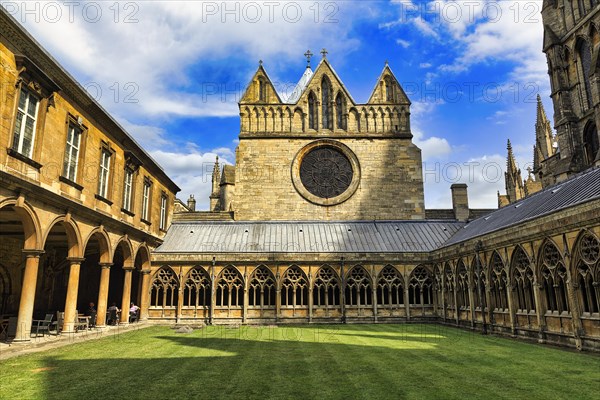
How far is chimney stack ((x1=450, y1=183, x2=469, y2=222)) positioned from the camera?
28312 mm

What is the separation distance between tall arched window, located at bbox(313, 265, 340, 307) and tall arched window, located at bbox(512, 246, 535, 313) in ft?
31.5

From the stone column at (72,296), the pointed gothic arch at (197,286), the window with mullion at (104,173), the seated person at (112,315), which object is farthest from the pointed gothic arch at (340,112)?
the stone column at (72,296)

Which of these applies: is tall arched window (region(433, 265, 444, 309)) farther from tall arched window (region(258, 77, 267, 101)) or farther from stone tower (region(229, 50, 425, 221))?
tall arched window (region(258, 77, 267, 101))

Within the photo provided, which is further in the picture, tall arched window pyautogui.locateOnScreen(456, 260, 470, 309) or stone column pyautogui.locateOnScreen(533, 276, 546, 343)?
tall arched window pyautogui.locateOnScreen(456, 260, 470, 309)

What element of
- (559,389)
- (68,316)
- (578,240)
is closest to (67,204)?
(68,316)

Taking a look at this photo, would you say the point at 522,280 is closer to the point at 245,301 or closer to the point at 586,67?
the point at 245,301

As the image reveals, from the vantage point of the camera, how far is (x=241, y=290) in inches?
→ 882

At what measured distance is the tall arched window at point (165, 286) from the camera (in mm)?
22328

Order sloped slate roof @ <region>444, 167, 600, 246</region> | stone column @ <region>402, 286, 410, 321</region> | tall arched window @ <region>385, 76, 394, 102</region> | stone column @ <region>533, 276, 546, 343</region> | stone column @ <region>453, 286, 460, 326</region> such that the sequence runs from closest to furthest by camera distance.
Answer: sloped slate roof @ <region>444, 167, 600, 246</region>, stone column @ <region>533, 276, 546, 343</region>, stone column @ <region>453, 286, 460, 326</region>, stone column @ <region>402, 286, 410, 321</region>, tall arched window @ <region>385, 76, 394, 102</region>

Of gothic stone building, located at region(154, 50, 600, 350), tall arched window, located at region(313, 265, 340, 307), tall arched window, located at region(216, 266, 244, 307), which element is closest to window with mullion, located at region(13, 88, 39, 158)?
gothic stone building, located at region(154, 50, 600, 350)

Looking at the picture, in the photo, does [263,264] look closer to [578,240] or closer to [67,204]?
[67,204]

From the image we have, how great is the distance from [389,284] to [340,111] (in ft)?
48.7

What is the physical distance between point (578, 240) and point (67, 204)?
16.4m

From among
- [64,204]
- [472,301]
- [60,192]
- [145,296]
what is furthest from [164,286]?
[472,301]
